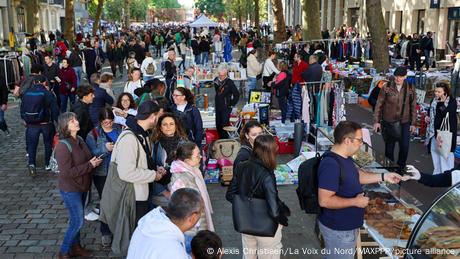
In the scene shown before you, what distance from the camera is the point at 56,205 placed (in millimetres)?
7551

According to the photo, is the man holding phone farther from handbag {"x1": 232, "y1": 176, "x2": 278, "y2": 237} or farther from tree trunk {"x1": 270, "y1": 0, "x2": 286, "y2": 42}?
tree trunk {"x1": 270, "y1": 0, "x2": 286, "y2": 42}

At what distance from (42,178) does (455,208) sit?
23.6ft

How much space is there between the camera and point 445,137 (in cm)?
743

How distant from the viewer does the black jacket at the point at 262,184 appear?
4.18 metres

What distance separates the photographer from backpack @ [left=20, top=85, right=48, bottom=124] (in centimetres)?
817

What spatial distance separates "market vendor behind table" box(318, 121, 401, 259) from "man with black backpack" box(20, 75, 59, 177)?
5.78 meters

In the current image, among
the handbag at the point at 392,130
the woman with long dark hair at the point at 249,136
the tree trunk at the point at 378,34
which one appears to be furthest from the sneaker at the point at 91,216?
the tree trunk at the point at 378,34

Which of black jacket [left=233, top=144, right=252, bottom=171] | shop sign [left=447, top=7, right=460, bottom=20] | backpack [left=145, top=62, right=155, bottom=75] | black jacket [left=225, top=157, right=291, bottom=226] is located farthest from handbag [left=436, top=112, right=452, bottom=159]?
shop sign [left=447, top=7, right=460, bottom=20]

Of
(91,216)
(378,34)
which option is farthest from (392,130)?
(378,34)

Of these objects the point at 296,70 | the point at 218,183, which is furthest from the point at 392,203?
the point at 296,70

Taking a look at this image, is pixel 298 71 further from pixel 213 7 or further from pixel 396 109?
pixel 213 7

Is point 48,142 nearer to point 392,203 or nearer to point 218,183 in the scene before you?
point 218,183

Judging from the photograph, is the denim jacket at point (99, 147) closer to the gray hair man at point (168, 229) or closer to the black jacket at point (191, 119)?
the black jacket at point (191, 119)

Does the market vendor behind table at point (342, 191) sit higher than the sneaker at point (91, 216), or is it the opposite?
the market vendor behind table at point (342, 191)
